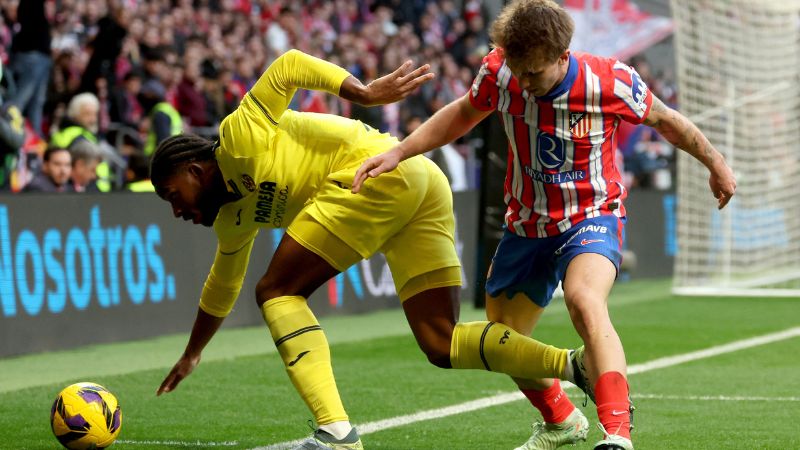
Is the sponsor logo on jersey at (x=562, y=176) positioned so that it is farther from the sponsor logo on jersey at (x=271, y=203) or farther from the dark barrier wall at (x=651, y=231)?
the dark barrier wall at (x=651, y=231)

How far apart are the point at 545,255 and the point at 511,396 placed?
7.62 feet

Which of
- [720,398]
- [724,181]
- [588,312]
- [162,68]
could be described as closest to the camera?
[588,312]

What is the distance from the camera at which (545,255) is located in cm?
564

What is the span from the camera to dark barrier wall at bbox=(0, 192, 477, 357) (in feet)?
31.8

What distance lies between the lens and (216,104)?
1599 cm

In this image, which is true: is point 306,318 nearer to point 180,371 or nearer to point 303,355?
point 303,355

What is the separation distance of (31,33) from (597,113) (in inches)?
353

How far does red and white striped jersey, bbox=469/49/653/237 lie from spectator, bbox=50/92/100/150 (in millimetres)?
7436

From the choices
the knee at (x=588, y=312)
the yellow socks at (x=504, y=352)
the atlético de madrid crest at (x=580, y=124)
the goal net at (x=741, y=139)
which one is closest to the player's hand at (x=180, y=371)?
the yellow socks at (x=504, y=352)

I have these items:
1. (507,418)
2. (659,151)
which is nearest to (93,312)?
(507,418)

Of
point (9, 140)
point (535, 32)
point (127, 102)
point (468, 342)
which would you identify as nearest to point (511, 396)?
point (468, 342)

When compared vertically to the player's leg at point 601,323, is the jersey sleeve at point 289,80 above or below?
above

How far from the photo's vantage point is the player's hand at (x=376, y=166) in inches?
210

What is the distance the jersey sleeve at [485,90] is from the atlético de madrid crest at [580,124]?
0.32 meters
